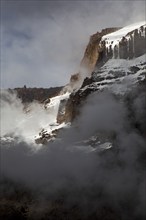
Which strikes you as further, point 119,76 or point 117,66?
point 117,66

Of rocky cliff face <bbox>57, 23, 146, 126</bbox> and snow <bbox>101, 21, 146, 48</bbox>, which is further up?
snow <bbox>101, 21, 146, 48</bbox>

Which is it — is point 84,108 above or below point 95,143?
above

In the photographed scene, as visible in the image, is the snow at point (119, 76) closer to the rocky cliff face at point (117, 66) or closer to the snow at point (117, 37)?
the rocky cliff face at point (117, 66)

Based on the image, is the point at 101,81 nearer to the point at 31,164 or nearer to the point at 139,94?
the point at 139,94

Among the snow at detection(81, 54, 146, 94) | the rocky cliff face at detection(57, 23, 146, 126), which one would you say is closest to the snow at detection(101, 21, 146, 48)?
the rocky cliff face at detection(57, 23, 146, 126)

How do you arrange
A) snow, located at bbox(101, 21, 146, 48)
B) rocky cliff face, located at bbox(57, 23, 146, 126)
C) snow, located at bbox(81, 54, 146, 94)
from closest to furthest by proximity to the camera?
1. snow, located at bbox(81, 54, 146, 94)
2. rocky cliff face, located at bbox(57, 23, 146, 126)
3. snow, located at bbox(101, 21, 146, 48)

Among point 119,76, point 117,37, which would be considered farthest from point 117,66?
point 117,37

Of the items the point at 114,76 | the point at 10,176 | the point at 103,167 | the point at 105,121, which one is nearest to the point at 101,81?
the point at 114,76

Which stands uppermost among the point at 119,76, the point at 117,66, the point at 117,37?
the point at 117,37

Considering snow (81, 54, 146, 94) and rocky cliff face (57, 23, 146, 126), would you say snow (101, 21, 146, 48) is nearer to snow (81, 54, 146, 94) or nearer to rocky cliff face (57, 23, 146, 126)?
rocky cliff face (57, 23, 146, 126)

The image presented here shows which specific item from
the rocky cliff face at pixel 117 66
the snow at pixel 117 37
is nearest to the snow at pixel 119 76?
the rocky cliff face at pixel 117 66

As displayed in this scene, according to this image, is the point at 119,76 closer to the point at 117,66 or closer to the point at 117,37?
the point at 117,66
